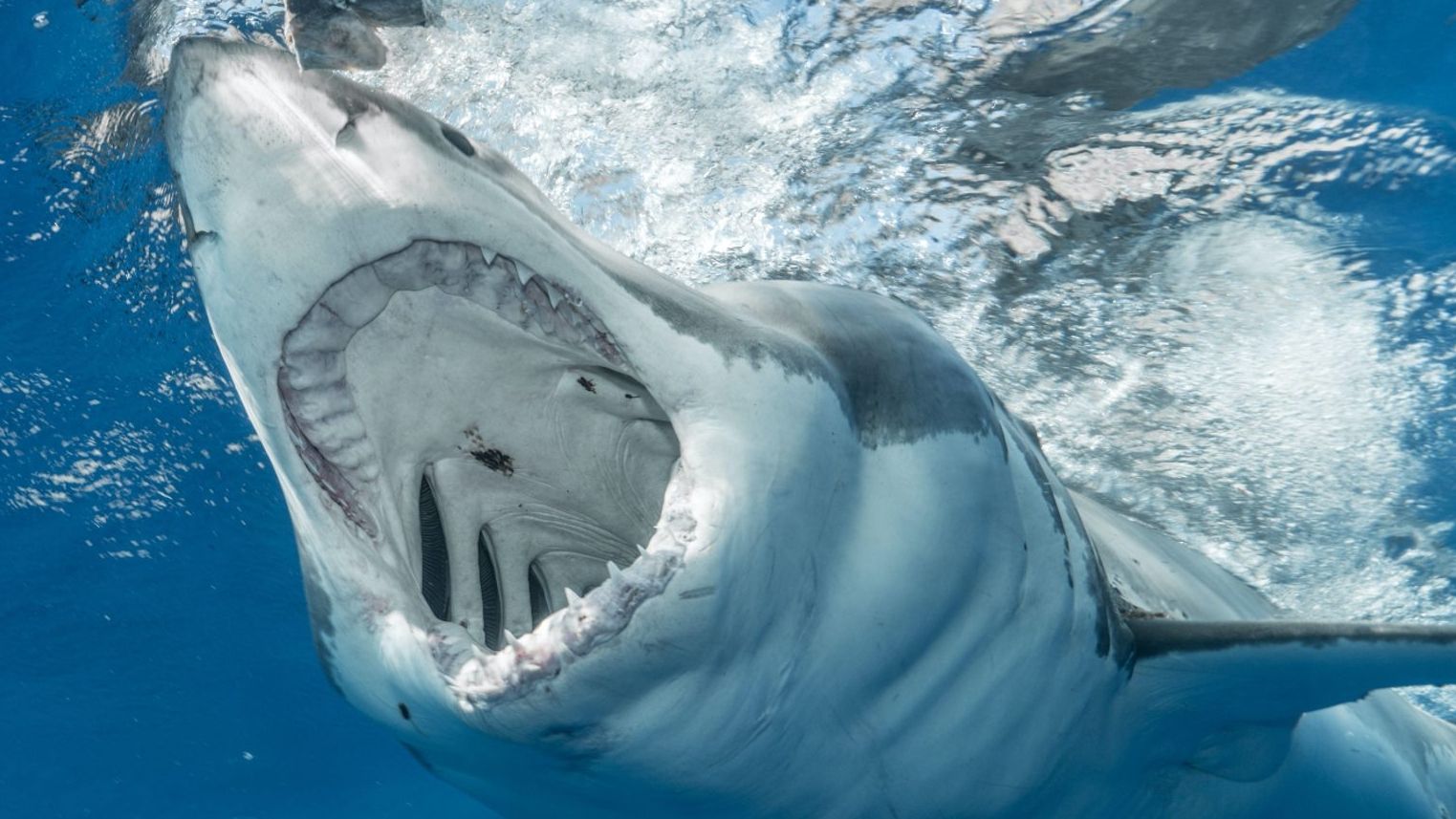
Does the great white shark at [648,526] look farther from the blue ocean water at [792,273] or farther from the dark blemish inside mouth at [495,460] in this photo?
the blue ocean water at [792,273]

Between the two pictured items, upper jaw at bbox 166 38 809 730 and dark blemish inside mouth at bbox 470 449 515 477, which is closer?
upper jaw at bbox 166 38 809 730

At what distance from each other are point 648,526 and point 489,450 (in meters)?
0.50

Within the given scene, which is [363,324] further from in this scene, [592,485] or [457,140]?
[592,485]

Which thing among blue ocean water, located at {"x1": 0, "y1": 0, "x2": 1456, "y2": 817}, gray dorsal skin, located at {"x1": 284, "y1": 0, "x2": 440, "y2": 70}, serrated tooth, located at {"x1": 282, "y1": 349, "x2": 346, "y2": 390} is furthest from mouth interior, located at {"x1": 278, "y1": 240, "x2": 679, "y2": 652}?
gray dorsal skin, located at {"x1": 284, "y1": 0, "x2": 440, "y2": 70}

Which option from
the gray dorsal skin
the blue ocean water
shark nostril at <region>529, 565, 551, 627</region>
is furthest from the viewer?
the blue ocean water

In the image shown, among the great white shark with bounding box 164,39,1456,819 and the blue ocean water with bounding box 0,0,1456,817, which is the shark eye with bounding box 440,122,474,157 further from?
the blue ocean water with bounding box 0,0,1456,817

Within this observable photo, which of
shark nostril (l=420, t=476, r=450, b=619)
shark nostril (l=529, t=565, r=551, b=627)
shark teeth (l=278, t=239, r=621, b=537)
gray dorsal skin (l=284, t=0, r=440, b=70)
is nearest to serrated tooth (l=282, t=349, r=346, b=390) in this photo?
shark teeth (l=278, t=239, r=621, b=537)

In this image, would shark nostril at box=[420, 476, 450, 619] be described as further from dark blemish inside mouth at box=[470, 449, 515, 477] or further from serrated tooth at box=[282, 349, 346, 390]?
serrated tooth at box=[282, 349, 346, 390]

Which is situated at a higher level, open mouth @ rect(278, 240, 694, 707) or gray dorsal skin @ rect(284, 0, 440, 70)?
gray dorsal skin @ rect(284, 0, 440, 70)

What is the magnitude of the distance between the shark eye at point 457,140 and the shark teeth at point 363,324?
0.16 meters

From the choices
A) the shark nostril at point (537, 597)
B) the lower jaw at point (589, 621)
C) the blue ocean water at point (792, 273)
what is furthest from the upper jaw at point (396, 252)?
the blue ocean water at point (792, 273)

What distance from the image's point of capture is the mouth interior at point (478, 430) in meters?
1.86

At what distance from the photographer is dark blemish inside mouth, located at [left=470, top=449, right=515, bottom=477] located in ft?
8.00

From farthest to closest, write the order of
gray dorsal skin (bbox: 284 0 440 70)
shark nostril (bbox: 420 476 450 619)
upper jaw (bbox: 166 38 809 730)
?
1. gray dorsal skin (bbox: 284 0 440 70)
2. shark nostril (bbox: 420 476 450 619)
3. upper jaw (bbox: 166 38 809 730)
